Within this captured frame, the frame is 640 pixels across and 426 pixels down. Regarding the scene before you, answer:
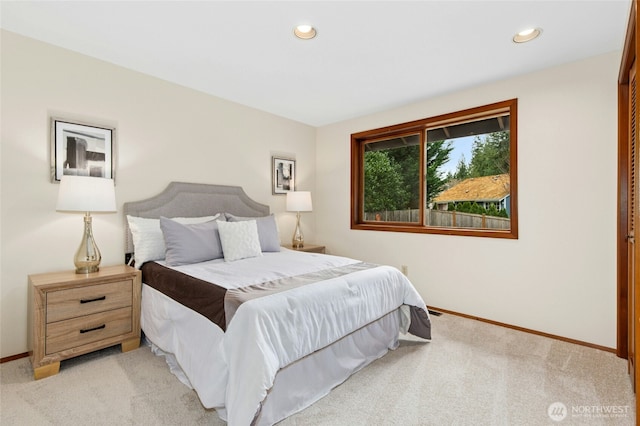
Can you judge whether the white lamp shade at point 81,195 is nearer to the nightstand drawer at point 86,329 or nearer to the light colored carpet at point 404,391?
the nightstand drawer at point 86,329

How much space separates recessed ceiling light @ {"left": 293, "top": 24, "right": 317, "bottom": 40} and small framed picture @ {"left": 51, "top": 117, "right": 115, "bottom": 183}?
1.86m

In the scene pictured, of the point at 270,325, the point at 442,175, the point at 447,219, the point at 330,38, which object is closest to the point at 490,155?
the point at 442,175

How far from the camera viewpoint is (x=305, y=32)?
2.26 meters

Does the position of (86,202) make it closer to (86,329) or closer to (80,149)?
(80,149)

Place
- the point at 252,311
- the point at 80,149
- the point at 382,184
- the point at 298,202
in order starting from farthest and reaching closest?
the point at 382,184
the point at 298,202
the point at 80,149
the point at 252,311

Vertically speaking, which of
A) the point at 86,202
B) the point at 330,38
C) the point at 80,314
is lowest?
the point at 80,314

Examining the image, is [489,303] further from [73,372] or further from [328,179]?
[73,372]

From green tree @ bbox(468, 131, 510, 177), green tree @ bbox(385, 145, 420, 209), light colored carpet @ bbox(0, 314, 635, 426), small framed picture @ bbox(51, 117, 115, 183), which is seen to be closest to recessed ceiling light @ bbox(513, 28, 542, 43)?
green tree @ bbox(468, 131, 510, 177)

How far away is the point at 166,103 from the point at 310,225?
2.47 meters

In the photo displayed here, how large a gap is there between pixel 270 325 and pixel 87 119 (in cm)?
245

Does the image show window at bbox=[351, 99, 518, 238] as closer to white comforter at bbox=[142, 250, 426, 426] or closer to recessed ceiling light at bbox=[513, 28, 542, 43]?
recessed ceiling light at bbox=[513, 28, 542, 43]

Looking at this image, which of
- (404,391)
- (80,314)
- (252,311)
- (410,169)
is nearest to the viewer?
(252,311)

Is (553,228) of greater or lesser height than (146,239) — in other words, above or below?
above

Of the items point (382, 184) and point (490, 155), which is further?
point (382, 184)
